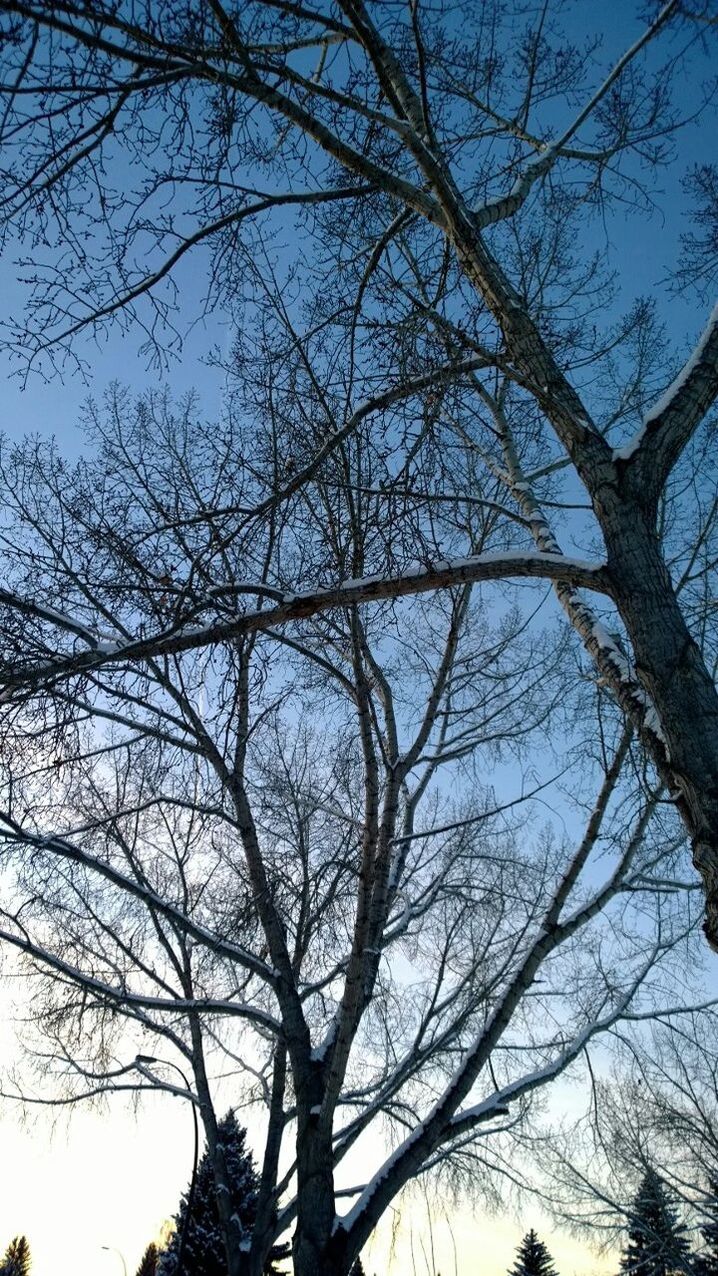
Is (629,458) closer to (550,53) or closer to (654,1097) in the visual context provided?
(550,53)

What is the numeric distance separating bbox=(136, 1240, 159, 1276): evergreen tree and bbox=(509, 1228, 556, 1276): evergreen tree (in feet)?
47.0

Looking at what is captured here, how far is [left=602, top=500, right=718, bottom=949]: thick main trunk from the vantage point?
2.68 meters

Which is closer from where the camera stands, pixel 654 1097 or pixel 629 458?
pixel 629 458

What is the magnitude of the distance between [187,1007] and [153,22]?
7.68 m

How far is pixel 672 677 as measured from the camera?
289 cm

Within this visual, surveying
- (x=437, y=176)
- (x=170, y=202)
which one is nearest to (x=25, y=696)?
(x=170, y=202)

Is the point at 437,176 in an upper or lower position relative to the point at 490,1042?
upper

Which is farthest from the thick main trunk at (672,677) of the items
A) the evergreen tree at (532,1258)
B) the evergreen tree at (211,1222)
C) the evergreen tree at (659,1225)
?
the evergreen tree at (532,1258)

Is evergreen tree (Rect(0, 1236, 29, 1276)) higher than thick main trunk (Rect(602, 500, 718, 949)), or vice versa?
thick main trunk (Rect(602, 500, 718, 949))

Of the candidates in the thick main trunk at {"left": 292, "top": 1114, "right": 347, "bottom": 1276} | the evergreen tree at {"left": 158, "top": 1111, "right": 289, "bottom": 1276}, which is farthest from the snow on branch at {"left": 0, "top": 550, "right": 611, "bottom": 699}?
the evergreen tree at {"left": 158, "top": 1111, "right": 289, "bottom": 1276}

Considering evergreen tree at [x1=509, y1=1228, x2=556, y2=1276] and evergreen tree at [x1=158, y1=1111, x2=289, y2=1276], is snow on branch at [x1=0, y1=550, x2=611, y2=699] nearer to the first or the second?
evergreen tree at [x1=158, y1=1111, x2=289, y2=1276]

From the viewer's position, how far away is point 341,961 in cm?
991

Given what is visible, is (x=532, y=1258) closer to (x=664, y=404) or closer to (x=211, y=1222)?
(x=211, y=1222)

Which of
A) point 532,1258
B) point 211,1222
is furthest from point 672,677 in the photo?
point 532,1258
